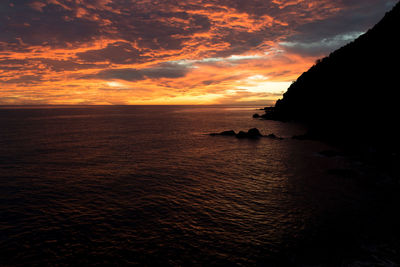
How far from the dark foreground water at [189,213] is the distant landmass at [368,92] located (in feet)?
58.7

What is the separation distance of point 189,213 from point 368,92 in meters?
58.4

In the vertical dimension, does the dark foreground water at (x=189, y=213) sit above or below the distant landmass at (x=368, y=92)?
below

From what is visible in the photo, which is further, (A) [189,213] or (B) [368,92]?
(B) [368,92]

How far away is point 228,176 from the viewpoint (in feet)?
109

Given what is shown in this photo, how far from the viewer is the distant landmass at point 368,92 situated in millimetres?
48469

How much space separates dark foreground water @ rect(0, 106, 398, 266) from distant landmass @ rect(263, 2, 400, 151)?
17.9 metres

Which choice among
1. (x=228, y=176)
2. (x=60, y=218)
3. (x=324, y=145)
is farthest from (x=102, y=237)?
(x=324, y=145)

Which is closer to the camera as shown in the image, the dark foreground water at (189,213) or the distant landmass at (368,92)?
the dark foreground water at (189,213)

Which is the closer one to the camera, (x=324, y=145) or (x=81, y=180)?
(x=81, y=180)

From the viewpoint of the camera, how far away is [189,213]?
857 inches

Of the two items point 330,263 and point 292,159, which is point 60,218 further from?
point 292,159

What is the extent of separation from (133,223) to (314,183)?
22617mm

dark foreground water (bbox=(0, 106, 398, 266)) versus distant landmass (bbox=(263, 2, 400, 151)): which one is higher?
distant landmass (bbox=(263, 2, 400, 151))

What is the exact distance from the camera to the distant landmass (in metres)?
48.5
